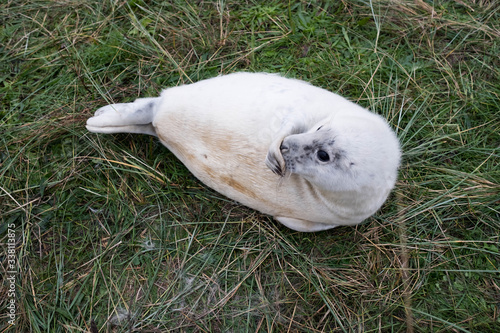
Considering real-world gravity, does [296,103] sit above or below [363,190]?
above

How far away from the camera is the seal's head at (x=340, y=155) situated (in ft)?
6.81

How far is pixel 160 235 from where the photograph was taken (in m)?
3.14

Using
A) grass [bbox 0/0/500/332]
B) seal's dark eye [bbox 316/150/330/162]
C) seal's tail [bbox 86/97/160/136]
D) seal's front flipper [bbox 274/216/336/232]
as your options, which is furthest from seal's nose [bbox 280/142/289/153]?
seal's tail [bbox 86/97/160/136]

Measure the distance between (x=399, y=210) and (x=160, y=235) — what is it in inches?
77.8

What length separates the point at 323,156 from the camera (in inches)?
82.8

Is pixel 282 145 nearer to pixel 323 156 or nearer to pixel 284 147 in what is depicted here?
pixel 284 147

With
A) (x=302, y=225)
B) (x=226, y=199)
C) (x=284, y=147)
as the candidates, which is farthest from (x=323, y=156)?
(x=226, y=199)

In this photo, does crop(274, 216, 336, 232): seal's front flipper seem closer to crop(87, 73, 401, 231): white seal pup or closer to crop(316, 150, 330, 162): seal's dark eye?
crop(87, 73, 401, 231): white seal pup

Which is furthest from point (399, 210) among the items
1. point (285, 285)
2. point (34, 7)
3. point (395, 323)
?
point (34, 7)

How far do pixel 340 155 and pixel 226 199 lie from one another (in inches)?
53.3

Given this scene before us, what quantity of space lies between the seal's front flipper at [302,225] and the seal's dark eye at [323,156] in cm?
80

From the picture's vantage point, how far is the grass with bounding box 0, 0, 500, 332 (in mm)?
2930

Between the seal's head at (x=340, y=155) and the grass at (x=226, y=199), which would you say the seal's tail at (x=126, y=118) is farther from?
the seal's head at (x=340, y=155)

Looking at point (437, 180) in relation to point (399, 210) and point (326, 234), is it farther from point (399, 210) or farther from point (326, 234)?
point (326, 234)
